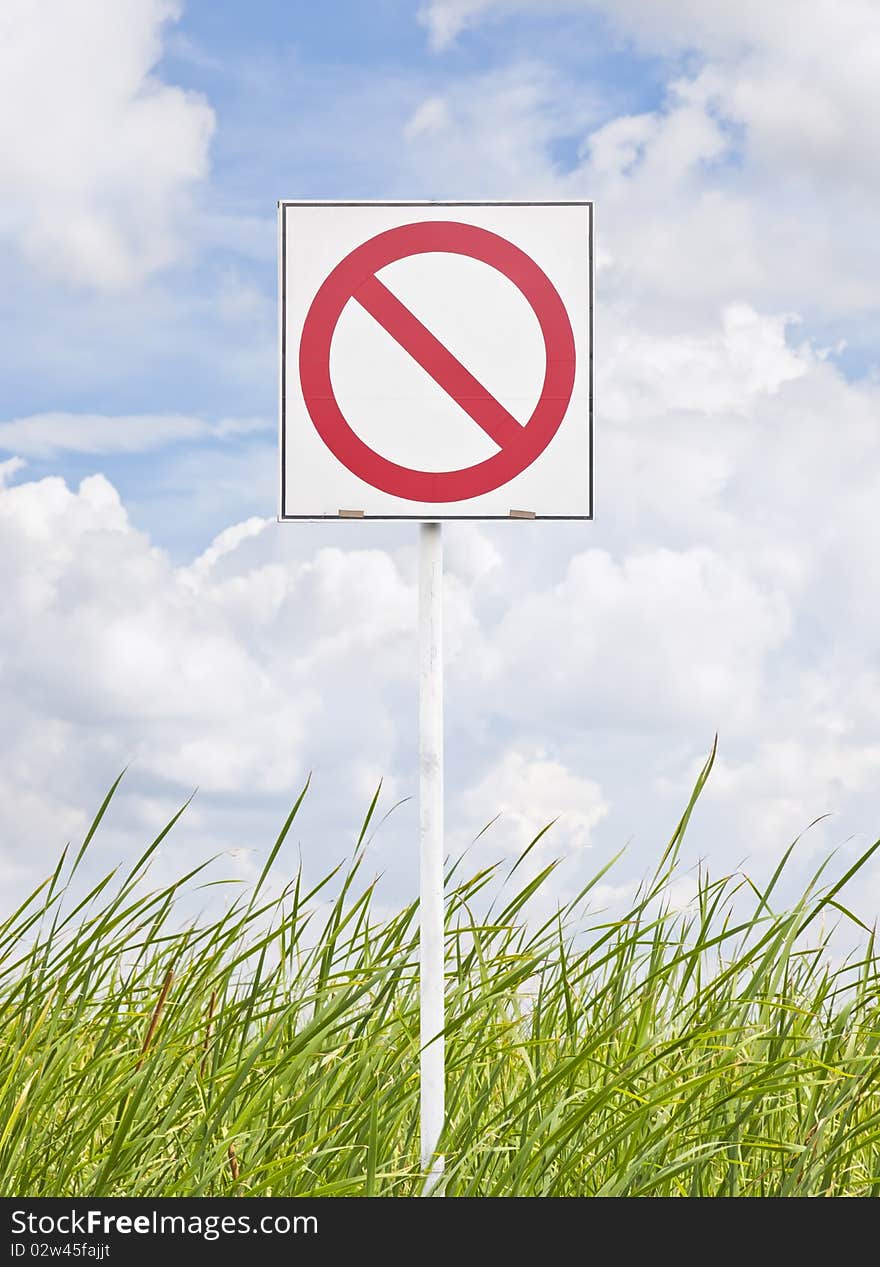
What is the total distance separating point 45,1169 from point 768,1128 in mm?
2134

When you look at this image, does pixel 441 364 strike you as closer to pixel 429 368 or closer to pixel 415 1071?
pixel 429 368

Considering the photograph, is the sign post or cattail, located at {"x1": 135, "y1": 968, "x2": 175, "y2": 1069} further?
the sign post

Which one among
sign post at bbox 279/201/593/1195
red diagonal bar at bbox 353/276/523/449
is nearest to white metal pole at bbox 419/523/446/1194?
sign post at bbox 279/201/593/1195

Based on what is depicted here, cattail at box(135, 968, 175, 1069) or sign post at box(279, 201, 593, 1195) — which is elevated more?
sign post at box(279, 201, 593, 1195)

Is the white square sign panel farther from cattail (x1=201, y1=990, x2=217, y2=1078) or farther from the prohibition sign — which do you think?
cattail (x1=201, y1=990, x2=217, y2=1078)

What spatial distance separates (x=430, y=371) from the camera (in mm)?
3506

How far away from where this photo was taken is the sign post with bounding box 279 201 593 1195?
137 inches

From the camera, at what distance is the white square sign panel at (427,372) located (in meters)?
3.49

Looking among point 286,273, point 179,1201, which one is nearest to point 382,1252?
point 179,1201

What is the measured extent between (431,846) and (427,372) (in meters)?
1.33

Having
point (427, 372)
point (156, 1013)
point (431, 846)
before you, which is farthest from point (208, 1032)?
point (427, 372)

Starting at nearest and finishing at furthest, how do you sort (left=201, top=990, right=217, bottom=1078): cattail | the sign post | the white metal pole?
the white metal pole < the sign post < (left=201, top=990, right=217, bottom=1078): cattail

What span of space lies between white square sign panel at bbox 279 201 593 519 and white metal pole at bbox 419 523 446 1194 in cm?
22

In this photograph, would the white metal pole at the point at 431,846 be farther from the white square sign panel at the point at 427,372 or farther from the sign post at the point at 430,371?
the white square sign panel at the point at 427,372
